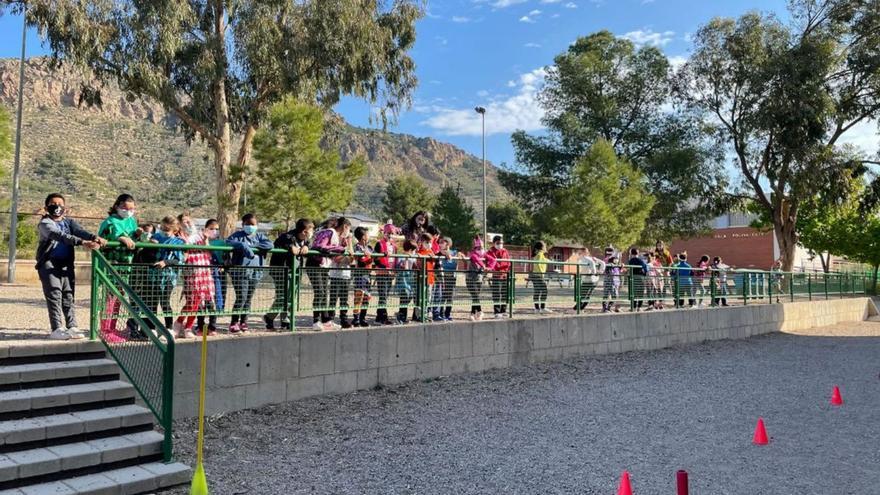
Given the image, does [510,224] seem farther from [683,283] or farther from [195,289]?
[195,289]

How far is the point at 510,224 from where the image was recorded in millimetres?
75625

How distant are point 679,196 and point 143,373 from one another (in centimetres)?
3817

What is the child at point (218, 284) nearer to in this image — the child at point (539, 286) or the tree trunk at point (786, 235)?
the child at point (539, 286)

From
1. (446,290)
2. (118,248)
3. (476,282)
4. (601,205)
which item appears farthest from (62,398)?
(601,205)

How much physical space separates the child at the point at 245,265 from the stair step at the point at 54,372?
1800mm

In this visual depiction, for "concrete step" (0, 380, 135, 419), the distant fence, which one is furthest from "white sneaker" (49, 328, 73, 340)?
"concrete step" (0, 380, 135, 419)

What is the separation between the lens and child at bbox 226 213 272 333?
7.46m

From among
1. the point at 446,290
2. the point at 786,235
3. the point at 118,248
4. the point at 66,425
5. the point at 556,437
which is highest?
the point at 786,235

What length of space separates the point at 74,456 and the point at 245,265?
3205 millimetres

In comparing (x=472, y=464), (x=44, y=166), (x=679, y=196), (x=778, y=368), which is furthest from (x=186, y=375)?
(x=44, y=166)

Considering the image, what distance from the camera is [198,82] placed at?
1814cm

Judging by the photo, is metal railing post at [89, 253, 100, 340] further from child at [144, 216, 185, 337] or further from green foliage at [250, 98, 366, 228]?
green foliage at [250, 98, 366, 228]

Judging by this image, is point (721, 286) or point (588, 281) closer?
point (588, 281)

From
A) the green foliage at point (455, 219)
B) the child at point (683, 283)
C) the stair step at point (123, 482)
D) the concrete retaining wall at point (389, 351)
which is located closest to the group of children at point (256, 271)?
the concrete retaining wall at point (389, 351)
